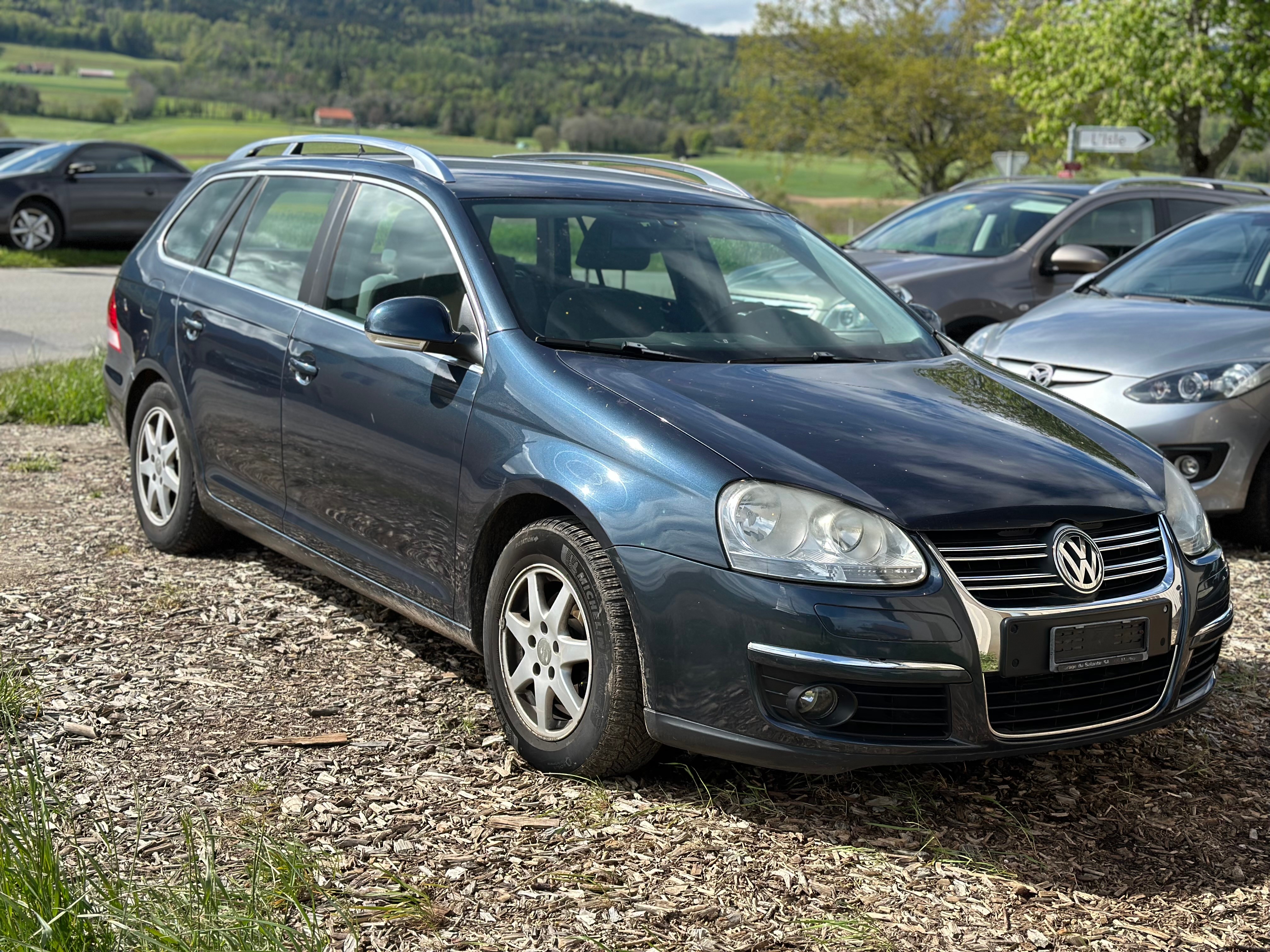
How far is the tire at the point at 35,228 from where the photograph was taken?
19.2 meters

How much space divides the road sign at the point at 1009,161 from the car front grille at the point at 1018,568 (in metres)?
13.6

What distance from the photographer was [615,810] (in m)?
3.69

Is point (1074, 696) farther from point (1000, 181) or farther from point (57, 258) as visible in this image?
point (57, 258)

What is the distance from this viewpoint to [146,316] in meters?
5.98

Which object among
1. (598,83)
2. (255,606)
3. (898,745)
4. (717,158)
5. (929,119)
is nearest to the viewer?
(898,745)

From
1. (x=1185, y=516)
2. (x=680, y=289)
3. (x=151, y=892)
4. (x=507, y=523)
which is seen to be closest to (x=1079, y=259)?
(x=680, y=289)

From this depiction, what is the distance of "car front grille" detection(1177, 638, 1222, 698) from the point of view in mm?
3904

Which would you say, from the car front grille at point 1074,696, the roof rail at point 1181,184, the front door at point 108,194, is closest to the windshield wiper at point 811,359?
the car front grille at point 1074,696

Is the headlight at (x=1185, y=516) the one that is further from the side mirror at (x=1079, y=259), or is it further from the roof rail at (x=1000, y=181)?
the roof rail at (x=1000, y=181)

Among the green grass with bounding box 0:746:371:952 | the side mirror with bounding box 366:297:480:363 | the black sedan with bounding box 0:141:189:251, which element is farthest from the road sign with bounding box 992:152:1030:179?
the green grass with bounding box 0:746:371:952

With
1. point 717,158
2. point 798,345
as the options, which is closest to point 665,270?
point 798,345

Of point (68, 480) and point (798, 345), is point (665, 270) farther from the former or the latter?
point (68, 480)

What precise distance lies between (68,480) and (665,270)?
4114 mm

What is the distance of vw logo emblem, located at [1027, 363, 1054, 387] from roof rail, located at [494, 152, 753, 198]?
84.3 inches
